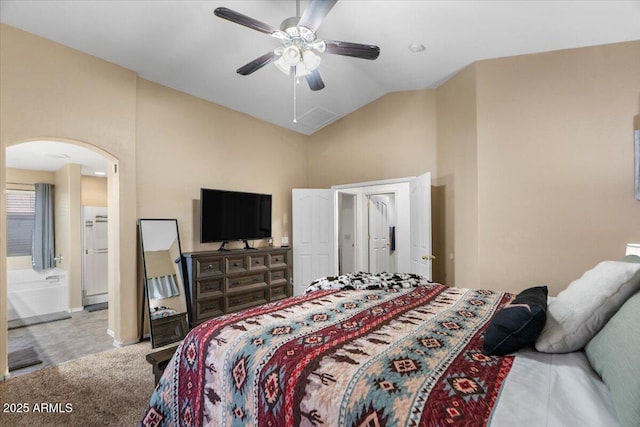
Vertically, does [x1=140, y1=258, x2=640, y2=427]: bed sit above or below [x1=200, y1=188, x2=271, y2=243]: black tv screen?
below

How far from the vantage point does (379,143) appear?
5.00 meters

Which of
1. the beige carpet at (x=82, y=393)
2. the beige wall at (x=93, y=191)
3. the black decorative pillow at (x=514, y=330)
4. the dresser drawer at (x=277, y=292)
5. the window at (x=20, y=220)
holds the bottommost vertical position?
the beige carpet at (x=82, y=393)

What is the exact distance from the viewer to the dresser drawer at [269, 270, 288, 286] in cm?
460

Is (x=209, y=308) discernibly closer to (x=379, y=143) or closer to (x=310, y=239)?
(x=310, y=239)

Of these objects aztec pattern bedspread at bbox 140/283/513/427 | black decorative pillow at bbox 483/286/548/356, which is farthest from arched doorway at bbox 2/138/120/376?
black decorative pillow at bbox 483/286/548/356

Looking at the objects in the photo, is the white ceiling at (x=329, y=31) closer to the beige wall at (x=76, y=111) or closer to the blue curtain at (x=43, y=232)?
the beige wall at (x=76, y=111)

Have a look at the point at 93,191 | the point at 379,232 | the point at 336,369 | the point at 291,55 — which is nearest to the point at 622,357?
the point at 336,369

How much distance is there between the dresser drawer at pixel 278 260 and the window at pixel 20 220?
4.18 m

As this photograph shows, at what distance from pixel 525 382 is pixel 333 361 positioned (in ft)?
2.10

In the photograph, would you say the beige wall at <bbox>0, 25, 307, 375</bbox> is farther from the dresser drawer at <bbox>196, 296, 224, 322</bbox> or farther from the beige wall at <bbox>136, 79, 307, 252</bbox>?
the dresser drawer at <bbox>196, 296, 224, 322</bbox>

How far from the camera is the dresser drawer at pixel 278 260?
462cm

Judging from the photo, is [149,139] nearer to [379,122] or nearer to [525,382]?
[379,122]

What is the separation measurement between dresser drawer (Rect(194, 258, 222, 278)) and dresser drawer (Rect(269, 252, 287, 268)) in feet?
2.73

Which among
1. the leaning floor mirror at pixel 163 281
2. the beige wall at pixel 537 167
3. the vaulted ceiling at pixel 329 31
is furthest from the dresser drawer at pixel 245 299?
the vaulted ceiling at pixel 329 31
